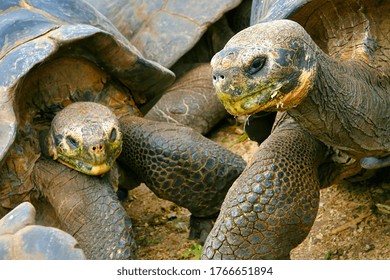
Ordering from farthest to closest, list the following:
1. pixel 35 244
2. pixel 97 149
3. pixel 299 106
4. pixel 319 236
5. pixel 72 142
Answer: pixel 319 236 < pixel 72 142 < pixel 97 149 < pixel 299 106 < pixel 35 244

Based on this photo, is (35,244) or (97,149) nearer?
(35,244)

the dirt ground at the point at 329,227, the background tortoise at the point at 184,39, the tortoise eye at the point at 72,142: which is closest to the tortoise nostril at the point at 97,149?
the tortoise eye at the point at 72,142

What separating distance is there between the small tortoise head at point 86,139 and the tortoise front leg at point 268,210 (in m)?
0.80

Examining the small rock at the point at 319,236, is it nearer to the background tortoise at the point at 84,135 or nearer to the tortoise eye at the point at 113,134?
the background tortoise at the point at 84,135

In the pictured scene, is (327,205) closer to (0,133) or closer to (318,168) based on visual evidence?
(318,168)

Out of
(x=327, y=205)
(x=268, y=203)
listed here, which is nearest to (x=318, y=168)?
(x=268, y=203)

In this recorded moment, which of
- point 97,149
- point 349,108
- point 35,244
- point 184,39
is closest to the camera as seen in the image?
point 35,244

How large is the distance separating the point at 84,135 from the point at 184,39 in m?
2.02

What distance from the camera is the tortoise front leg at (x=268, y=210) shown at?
428 centimetres

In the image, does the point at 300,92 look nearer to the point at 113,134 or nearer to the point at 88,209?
the point at 113,134

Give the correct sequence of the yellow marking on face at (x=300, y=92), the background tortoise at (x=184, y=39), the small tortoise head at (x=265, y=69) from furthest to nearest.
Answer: the background tortoise at (x=184, y=39) < the yellow marking on face at (x=300, y=92) < the small tortoise head at (x=265, y=69)

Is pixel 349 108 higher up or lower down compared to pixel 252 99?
lower down

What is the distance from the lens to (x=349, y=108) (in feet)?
13.8

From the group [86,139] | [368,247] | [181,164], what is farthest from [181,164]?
[368,247]
